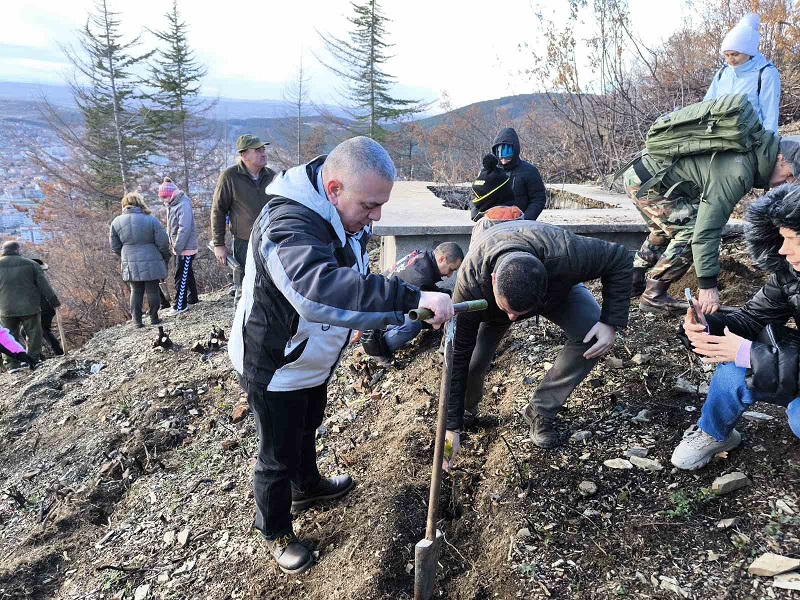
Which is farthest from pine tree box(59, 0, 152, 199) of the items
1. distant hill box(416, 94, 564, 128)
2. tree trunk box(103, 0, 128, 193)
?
distant hill box(416, 94, 564, 128)

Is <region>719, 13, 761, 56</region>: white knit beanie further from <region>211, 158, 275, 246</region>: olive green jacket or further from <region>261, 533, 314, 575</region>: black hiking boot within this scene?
<region>211, 158, 275, 246</region>: olive green jacket

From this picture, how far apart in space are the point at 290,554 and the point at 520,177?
3615 mm

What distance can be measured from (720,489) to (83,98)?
2632 centimetres

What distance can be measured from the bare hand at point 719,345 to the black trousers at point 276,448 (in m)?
1.75

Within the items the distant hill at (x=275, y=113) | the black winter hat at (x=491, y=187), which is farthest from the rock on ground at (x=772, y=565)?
the distant hill at (x=275, y=113)

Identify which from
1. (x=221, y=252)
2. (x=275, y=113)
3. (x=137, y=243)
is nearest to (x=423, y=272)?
(x=221, y=252)

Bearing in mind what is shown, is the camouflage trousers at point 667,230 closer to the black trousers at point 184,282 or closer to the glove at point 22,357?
the black trousers at point 184,282

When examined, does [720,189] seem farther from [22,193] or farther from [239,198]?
[22,193]

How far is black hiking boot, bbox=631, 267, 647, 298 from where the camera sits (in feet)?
13.9

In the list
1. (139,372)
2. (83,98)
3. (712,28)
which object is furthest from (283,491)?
(83,98)

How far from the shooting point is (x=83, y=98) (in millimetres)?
21609

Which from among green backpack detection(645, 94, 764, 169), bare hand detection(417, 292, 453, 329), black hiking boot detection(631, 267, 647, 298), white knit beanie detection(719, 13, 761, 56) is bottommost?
black hiking boot detection(631, 267, 647, 298)

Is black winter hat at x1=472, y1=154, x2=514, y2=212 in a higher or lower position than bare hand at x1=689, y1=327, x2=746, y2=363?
higher

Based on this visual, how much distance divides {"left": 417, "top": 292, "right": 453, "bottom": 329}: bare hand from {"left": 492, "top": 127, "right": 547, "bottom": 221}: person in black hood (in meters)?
3.09
